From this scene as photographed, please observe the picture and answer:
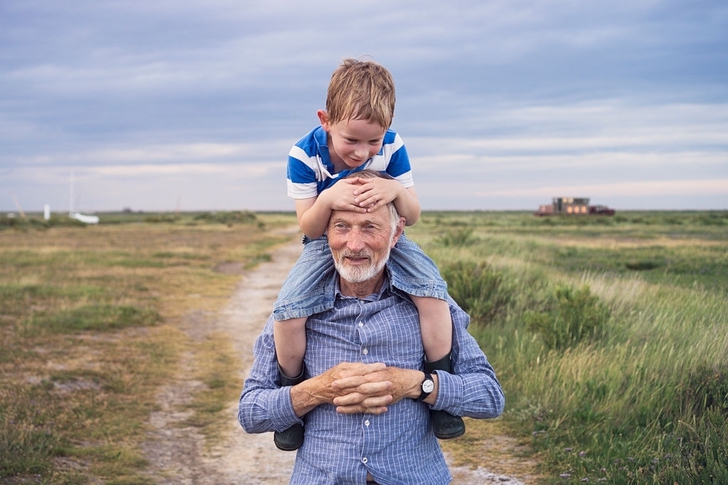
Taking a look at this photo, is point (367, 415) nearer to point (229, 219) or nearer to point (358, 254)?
point (358, 254)

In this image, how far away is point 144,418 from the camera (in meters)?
7.42

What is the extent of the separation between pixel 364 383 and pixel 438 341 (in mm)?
418

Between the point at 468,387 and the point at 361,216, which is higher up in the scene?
the point at 361,216

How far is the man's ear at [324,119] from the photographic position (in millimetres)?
3422

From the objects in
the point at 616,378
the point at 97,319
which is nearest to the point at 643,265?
the point at 616,378

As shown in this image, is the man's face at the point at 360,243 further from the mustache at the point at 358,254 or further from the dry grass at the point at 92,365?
the dry grass at the point at 92,365

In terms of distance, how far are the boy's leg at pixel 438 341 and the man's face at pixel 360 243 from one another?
0.76ft

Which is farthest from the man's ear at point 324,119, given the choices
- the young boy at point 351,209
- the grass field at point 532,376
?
the grass field at point 532,376

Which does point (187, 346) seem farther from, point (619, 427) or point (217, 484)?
point (619, 427)

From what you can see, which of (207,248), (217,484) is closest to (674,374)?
(217,484)

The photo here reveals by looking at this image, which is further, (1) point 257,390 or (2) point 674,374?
(2) point 674,374

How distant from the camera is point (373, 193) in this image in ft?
9.24

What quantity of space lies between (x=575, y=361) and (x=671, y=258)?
13.7 m

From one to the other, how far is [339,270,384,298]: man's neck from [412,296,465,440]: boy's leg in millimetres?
183
